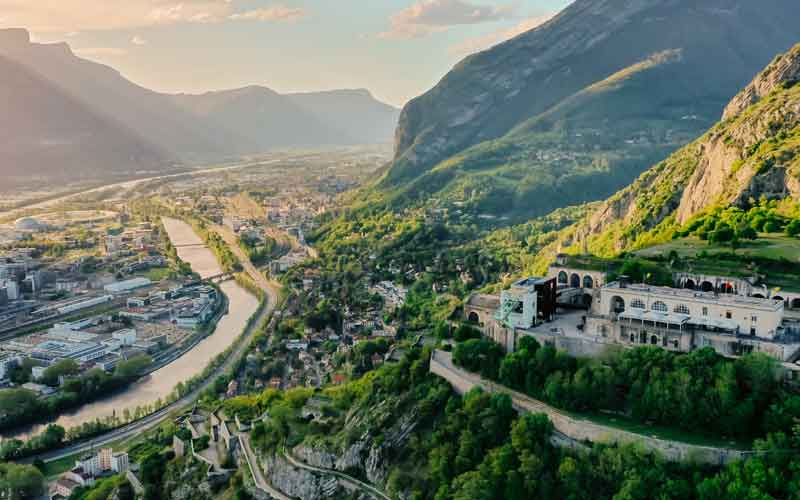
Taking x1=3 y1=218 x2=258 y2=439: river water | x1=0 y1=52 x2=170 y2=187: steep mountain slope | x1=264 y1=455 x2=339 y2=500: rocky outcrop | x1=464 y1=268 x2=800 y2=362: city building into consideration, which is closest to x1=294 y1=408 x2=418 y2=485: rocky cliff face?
x1=264 y1=455 x2=339 y2=500: rocky outcrop

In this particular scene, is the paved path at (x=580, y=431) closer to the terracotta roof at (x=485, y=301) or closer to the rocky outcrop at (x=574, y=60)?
the terracotta roof at (x=485, y=301)

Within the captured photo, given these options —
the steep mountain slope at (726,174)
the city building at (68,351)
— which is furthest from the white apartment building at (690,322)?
the city building at (68,351)

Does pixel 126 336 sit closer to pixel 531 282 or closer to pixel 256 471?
pixel 256 471

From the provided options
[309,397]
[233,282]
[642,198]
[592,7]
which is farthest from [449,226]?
[592,7]

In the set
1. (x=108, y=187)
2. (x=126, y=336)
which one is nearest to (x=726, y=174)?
(x=126, y=336)

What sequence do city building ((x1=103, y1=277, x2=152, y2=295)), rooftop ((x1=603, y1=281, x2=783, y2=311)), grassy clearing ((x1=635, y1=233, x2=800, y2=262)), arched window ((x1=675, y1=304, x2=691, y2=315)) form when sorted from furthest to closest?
1. city building ((x1=103, y1=277, x2=152, y2=295))
2. grassy clearing ((x1=635, y1=233, x2=800, y2=262))
3. arched window ((x1=675, y1=304, x2=691, y2=315))
4. rooftop ((x1=603, y1=281, x2=783, y2=311))

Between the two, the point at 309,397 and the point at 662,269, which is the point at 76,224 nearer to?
the point at 309,397

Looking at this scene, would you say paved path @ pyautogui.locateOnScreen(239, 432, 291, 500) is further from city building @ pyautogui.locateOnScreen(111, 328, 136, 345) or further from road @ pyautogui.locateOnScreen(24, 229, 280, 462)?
city building @ pyautogui.locateOnScreen(111, 328, 136, 345)
